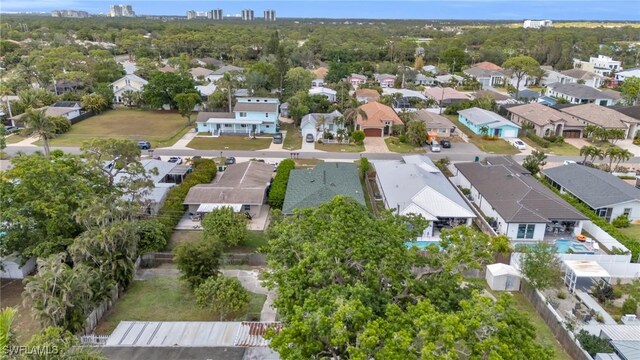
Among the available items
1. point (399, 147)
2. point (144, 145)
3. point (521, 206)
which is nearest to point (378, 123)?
point (399, 147)

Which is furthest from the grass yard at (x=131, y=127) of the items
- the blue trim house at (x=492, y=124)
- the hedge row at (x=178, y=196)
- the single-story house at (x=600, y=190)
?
the single-story house at (x=600, y=190)

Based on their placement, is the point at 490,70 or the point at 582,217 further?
the point at 490,70

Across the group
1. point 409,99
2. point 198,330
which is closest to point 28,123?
point 198,330

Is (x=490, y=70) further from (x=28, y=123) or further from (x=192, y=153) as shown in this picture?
(x=28, y=123)

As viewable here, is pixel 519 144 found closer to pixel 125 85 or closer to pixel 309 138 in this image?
pixel 309 138

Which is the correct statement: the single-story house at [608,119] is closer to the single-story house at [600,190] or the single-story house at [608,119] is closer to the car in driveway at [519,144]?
the car in driveway at [519,144]
